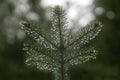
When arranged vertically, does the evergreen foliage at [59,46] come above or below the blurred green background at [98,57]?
below

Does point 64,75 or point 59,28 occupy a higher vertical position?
point 59,28

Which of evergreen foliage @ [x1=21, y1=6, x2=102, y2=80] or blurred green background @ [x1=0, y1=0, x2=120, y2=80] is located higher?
blurred green background @ [x1=0, y1=0, x2=120, y2=80]

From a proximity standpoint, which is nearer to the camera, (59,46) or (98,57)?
(59,46)

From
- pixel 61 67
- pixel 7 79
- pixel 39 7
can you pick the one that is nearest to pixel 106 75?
pixel 7 79

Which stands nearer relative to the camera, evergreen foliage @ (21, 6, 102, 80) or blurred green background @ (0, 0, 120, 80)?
evergreen foliage @ (21, 6, 102, 80)

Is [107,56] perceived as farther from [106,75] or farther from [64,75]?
[64,75]

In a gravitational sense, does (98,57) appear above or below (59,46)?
above

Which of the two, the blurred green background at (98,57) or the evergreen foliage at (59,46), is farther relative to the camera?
the blurred green background at (98,57)

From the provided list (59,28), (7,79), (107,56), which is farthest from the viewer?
(7,79)
